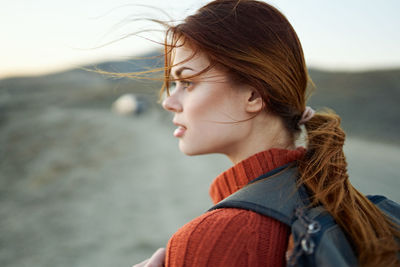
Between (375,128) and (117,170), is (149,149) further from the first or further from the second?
(375,128)

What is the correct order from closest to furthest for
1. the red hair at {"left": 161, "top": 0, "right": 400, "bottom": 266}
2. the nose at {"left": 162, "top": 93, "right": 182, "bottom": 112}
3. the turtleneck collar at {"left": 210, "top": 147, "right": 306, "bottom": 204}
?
the red hair at {"left": 161, "top": 0, "right": 400, "bottom": 266} → the turtleneck collar at {"left": 210, "top": 147, "right": 306, "bottom": 204} → the nose at {"left": 162, "top": 93, "right": 182, "bottom": 112}

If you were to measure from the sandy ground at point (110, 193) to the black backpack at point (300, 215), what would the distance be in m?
4.68

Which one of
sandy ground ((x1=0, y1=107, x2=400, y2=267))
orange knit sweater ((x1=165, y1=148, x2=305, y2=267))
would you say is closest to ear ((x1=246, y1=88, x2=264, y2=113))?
orange knit sweater ((x1=165, y1=148, x2=305, y2=267))

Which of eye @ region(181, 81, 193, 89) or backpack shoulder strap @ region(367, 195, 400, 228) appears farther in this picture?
eye @ region(181, 81, 193, 89)

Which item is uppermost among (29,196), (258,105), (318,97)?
(258,105)

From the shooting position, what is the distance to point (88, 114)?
23719 mm

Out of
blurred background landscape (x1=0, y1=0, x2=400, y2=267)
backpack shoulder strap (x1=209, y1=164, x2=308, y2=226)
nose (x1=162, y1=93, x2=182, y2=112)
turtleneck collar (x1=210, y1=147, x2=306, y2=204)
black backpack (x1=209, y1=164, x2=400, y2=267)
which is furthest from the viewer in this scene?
blurred background landscape (x1=0, y1=0, x2=400, y2=267)

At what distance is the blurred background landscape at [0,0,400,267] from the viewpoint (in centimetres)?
621

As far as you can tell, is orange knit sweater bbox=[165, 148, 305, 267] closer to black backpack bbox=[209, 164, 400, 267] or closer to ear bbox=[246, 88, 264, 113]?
black backpack bbox=[209, 164, 400, 267]

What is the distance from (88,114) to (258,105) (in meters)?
23.8

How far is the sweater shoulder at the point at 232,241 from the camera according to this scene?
44.6 inches

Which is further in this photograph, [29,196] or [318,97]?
[318,97]

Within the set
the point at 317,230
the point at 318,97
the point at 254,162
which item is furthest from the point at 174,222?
the point at 318,97

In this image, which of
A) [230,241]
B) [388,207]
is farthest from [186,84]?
[388,207]
